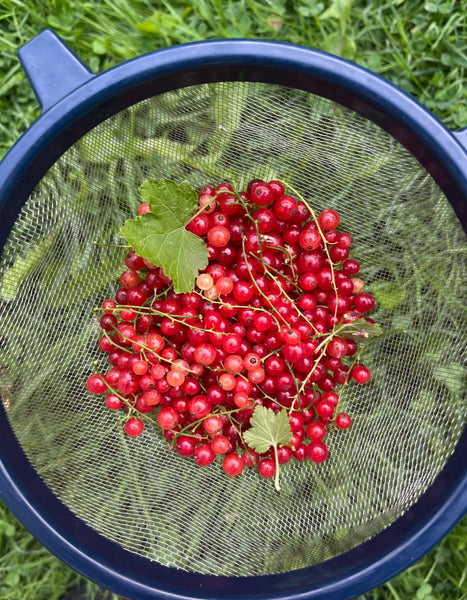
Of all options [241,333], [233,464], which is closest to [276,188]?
[241,333]

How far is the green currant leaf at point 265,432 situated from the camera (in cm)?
113

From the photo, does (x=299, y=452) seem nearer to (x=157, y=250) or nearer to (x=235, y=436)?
(x=235, y=436)

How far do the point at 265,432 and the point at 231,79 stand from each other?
72 cm

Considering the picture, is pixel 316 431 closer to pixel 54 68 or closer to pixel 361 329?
pixel 361 329

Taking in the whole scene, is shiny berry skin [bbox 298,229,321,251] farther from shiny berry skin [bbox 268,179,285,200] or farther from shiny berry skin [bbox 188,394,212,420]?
shiny berry skin [bbox 188,394,212,420]

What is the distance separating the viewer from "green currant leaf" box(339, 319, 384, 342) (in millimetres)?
1168

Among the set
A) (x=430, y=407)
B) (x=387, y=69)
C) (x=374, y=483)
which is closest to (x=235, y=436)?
(x=374, y=483)

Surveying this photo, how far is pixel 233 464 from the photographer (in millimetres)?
1191

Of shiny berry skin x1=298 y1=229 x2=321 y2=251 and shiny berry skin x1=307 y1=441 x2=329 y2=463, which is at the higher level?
shiny berry skin x1=298 y1=229 x2=321 y2=251

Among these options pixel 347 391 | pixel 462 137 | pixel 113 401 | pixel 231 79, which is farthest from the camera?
pixel 347 391

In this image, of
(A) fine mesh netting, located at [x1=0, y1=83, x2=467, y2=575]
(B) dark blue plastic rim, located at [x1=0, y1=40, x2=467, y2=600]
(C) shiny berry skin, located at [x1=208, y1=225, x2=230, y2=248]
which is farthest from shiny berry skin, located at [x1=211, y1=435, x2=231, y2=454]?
(C) shiny berry skin, located at [x1=208, y1=225, x2=230, y2=248]

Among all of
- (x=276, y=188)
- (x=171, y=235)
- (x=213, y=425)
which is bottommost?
(x=213, y=425)

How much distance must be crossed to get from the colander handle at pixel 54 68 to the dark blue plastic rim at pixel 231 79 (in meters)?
0.04

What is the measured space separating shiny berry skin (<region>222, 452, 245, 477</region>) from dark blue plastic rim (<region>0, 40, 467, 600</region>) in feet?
0.69
